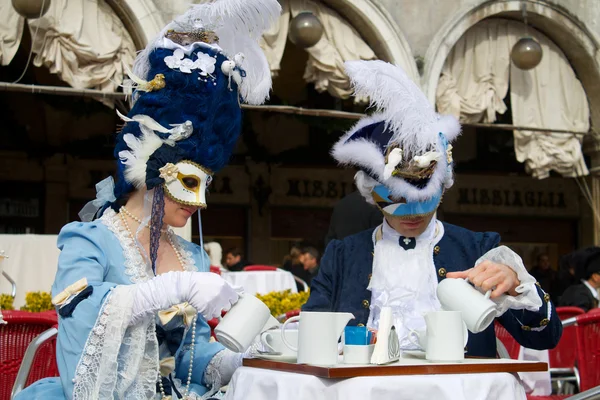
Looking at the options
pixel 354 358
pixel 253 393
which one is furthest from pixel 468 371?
pixel 253 393

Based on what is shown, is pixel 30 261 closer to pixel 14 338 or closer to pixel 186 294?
pixel 14 338

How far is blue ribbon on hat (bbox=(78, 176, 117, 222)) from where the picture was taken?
10.8ft

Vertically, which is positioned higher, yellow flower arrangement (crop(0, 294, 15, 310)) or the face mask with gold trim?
the face mask with gold trim

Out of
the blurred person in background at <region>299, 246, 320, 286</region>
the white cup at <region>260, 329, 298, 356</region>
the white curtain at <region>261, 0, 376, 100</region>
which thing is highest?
the white curtain at <region>261, 0, 376, 100</region>

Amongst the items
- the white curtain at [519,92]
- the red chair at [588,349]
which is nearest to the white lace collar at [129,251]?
the red chair at [588,349]

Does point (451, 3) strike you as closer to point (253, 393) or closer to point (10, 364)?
point (10, 364)

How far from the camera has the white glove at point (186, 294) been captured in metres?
2.68

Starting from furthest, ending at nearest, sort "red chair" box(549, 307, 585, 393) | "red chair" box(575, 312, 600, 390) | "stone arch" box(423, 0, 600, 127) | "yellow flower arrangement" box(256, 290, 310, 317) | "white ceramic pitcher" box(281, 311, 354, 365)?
"stone arch" box(423, 0, 600, 127)
"yellow flower arrangement" box(256, 290, 310, 317)
"red chair" box(549, 307, 585, 393)
"red chair" box(575, 312, 600, 390)
"white ceramic pitcher" box(281, 311, 354, 365)

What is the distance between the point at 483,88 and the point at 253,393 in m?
9.10

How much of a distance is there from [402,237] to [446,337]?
0.74m

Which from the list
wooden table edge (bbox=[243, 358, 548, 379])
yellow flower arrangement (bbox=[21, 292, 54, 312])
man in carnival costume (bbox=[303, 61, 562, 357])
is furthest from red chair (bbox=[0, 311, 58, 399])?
yellow flower arrangement (bbox=[21, 292, 54, 312])

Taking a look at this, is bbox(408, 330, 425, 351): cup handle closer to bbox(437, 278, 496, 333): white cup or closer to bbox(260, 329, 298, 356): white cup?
bbox(437, 278, 496, 333): white cup

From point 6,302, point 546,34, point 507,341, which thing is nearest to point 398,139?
point 507,341

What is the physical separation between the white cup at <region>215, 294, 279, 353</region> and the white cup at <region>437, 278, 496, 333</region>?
1.70 ft
